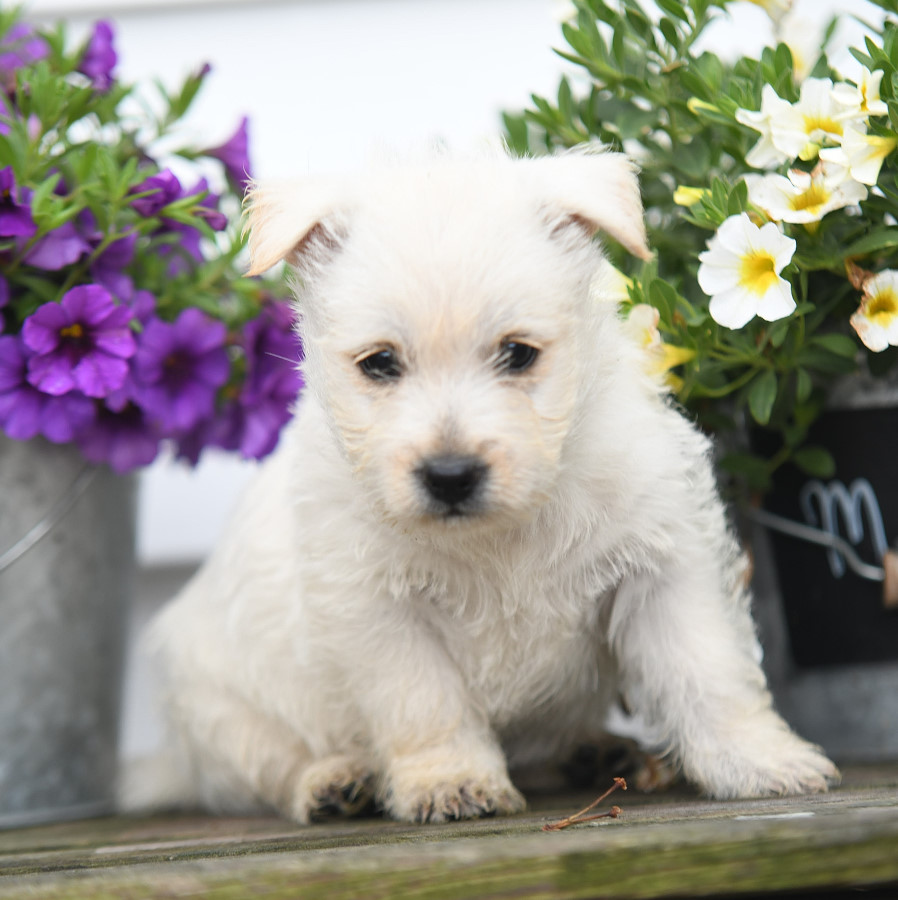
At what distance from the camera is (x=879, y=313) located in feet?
7.39

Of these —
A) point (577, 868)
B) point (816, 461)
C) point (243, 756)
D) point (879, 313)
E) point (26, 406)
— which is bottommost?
point (577, 868)

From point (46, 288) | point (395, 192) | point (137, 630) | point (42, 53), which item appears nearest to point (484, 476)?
point (395, 192)

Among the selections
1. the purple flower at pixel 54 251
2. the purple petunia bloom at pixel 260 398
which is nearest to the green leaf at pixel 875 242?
the purple petunia bloom at pixel 260 398

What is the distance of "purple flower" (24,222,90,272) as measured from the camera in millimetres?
2598

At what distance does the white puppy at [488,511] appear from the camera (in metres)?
1.92

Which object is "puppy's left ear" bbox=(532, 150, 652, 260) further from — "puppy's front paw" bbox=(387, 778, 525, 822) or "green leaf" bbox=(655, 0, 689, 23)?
"puppy's front paw" bbox=(387, 778, 525, 822)

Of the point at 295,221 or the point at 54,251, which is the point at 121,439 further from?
the point at 295,221

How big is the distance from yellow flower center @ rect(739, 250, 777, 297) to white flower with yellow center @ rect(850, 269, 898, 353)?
214mm

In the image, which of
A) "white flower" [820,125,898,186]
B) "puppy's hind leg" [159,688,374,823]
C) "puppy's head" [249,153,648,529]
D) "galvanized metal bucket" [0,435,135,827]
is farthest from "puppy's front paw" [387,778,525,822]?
"white flower" [820,125,898,186]

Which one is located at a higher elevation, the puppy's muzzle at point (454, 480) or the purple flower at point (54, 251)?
the purple flower at point (54, 251)

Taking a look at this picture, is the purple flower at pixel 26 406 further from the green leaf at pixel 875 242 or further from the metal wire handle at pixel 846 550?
the green leaf at pixel 875 242

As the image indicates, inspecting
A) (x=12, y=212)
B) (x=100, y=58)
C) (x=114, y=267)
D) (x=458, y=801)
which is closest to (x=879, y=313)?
(x=458, y=801)

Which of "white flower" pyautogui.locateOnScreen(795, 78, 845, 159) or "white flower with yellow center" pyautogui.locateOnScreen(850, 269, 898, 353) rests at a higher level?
"white flower" pyautogui.locateOnScreen(795, 78, 845, 159)

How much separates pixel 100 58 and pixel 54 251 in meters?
0.66
